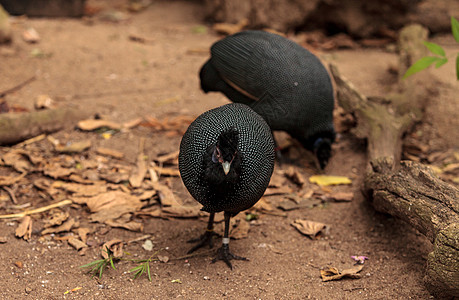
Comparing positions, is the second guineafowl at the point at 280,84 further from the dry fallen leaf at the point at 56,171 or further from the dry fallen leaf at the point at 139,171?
the dry fallen leaf at the point at 56,171

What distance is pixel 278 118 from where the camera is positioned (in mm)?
4090

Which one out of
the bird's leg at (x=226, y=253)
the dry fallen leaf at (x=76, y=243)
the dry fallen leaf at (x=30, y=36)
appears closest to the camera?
the bird's leg at (x=226, y=253)

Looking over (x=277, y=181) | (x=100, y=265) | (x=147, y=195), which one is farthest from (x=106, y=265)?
(x=277, y=181)

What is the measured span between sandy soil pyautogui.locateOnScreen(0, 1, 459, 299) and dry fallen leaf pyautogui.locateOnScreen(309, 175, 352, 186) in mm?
97

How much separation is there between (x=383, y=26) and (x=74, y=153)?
5.14 m

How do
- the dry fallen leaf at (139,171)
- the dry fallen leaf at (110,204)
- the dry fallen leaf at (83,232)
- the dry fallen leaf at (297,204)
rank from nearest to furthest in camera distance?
the dry fallen leaf at (83,232) → the dry fallen leaf at (110,204) → the dry fallen leaf at (297,204) → the dry fallen leaf at (139,171)

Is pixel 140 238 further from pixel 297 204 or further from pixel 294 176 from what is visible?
pixel 294 176

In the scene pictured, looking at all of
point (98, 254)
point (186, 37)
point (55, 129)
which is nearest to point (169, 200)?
point (98, 254)

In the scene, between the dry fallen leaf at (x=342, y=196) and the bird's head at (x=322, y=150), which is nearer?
the dry fallen leaf at (x=342, y=196)

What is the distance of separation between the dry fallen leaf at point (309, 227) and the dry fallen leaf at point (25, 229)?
1971mm

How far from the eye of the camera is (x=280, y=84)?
403 cm

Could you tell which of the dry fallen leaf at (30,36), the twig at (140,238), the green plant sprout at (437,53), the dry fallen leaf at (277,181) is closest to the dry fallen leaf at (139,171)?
the twig at (140,238)

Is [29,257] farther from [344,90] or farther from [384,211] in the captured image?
[344,90]

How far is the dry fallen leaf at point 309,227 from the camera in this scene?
359 cm
